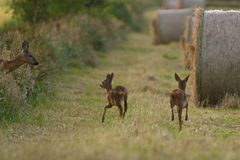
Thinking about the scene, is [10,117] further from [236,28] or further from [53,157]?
[236,28]

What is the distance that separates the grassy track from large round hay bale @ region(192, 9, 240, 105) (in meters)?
0.49

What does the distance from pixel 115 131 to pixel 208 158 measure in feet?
6.77

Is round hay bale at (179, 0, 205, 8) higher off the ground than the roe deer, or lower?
higher

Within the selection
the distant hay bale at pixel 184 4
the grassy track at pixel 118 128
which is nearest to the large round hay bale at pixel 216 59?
the grassy track at pixel 118 128

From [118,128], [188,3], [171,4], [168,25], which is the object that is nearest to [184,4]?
[188,3]

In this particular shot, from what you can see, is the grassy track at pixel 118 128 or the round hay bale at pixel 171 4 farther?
the round hay bale at pixel 171 4

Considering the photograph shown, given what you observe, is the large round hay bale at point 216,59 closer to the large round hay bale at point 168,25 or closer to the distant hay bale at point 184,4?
the large round hay bale at point 168,25

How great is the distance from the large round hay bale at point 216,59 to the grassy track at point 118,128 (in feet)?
1.62

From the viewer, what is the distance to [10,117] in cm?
1233

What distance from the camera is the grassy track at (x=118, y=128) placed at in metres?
8.78

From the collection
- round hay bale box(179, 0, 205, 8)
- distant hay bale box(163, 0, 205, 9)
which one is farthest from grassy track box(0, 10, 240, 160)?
round hay bale box(179, 0, 205, 8)

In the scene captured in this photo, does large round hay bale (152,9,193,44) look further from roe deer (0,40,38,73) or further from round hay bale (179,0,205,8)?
roe deer (0,40,38,73)

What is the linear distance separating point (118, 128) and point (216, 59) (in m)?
4.49

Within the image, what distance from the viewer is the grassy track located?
8.78 metres
